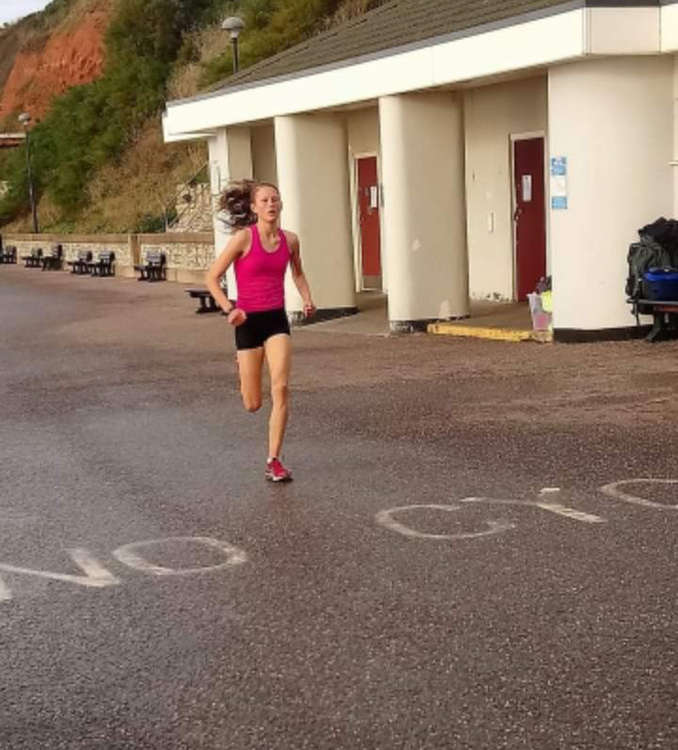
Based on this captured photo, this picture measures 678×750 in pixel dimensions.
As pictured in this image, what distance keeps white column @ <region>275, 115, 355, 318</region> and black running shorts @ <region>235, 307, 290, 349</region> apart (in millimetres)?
10456

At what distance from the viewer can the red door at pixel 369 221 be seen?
22.1m

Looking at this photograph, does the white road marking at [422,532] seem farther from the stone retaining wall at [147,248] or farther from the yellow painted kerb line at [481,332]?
the stone retaining wall at [147,248]

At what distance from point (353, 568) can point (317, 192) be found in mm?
12956

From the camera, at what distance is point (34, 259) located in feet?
162

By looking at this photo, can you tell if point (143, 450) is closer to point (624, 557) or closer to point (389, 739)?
point (624, 557)

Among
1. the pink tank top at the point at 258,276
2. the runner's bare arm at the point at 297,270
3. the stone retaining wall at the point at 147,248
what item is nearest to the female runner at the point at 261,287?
the pink tank top at the point at 258,276

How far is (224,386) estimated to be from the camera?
491 inches

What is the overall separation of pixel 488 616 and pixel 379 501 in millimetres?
2158

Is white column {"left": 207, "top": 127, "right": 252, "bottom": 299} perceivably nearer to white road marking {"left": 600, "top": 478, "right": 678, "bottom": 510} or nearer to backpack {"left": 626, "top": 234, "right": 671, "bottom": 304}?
backpack {"left": 626, "top": 234, "right": 671, "bottom": 304}

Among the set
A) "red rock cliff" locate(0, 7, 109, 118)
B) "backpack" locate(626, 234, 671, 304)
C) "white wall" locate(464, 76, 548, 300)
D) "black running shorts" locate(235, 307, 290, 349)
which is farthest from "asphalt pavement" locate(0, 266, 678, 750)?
"red rock cliff" locate(0, 7, 109, 118)

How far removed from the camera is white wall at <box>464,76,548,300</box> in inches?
707

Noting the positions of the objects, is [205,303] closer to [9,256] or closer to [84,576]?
[84,576]

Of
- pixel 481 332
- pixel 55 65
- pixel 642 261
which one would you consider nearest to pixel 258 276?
pixel 642 261

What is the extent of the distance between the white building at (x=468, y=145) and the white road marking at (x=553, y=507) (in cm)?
703
